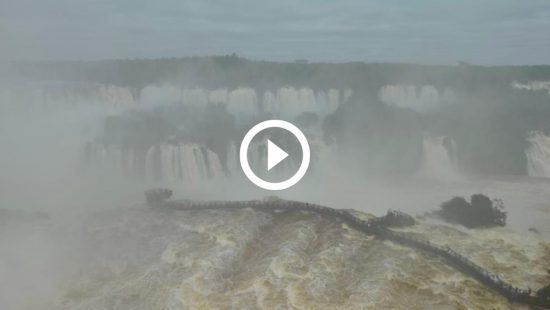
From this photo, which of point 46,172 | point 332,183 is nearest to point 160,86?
point 46,172

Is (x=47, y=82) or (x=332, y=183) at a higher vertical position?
(x=47, y=82)

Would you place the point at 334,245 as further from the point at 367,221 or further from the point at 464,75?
the point at 464,75

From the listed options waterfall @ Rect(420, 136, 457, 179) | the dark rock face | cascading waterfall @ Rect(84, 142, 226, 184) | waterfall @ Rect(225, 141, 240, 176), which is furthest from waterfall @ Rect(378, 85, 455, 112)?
the dark rock face

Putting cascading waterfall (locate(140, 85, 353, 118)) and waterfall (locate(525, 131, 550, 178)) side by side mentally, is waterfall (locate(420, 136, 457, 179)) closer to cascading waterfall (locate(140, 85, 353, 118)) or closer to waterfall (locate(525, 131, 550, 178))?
waterfall (locate(525, 131, 550, 178))

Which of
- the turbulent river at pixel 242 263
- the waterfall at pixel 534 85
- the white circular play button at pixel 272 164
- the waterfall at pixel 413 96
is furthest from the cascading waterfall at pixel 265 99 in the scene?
the turbulent river at pixel 242 263

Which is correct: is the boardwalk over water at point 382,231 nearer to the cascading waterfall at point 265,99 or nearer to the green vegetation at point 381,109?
the green vegetation at point 381,109
